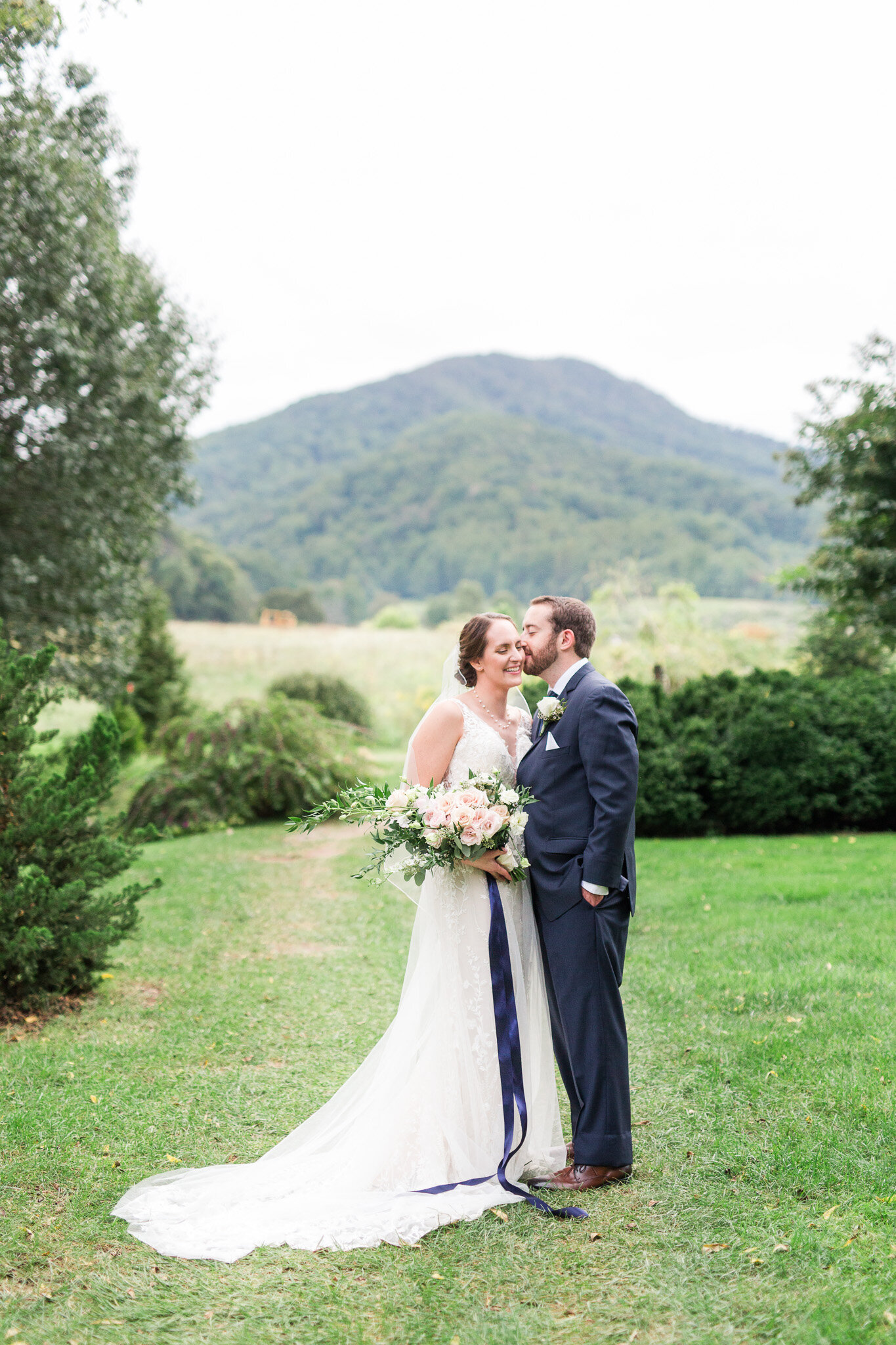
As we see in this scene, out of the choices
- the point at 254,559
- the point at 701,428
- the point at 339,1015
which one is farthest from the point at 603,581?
the point at 701,428

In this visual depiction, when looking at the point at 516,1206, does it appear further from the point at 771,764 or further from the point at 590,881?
the point at 771,764

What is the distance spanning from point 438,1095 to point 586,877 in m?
1.06

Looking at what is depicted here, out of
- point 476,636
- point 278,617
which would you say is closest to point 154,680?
point 476,636

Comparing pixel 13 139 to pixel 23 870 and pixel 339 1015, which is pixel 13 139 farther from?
pixel 339 1015

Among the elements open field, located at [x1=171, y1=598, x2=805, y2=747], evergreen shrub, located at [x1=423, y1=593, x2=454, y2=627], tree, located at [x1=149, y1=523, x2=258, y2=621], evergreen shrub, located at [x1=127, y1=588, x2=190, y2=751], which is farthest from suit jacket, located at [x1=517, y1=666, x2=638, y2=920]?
tree, located at [x1=149, y1=523, x2=258, y2=621]

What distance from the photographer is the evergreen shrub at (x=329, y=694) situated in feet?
76.2

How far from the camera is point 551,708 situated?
3.72m

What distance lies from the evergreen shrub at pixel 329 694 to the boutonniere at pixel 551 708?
19113 millimetres

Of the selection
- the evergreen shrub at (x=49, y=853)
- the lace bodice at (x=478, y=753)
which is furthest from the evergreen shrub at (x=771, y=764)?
the lace bodice at (x=478, y=753)

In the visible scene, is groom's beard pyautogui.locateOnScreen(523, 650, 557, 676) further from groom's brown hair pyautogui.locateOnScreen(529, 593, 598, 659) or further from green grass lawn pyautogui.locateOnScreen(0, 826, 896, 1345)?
green grass lawn pyautogui.locateOnScreen(0, 826, 896, 1345)

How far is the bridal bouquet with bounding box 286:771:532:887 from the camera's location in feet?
11.9

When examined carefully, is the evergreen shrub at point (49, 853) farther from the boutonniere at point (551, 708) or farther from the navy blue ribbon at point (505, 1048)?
the boutonniere at point (551, 708)

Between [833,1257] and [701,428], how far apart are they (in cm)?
14411

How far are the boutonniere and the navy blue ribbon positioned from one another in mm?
702
